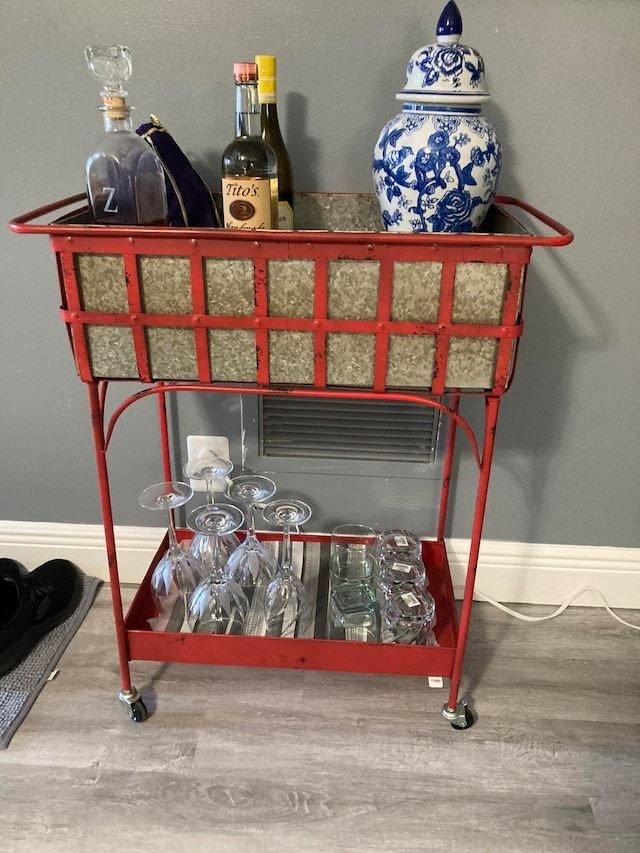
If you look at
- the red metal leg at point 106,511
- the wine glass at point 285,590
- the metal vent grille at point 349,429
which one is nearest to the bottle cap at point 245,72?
the red metal leg at point 106,511

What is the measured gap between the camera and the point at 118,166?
0.97 metres

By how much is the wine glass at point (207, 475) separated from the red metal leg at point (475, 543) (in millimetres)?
510

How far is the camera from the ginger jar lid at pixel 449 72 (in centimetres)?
98

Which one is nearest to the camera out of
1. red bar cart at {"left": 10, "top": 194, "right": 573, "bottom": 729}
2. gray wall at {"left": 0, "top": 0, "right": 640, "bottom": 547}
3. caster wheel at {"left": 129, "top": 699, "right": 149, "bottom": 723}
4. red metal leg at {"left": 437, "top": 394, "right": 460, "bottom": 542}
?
red bar cart at {"left": 10, "top": 194, "right": 573, "bottom": 729}

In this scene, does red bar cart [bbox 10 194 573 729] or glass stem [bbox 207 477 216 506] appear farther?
glass stem [bbox 207 477 216 506]

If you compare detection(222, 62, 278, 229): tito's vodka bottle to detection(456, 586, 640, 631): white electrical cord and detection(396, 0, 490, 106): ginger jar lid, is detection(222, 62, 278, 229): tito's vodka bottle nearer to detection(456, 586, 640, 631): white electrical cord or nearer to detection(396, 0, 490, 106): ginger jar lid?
detection(396, 0, 490, 106): ginger jar lid

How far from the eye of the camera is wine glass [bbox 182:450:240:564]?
1347mm

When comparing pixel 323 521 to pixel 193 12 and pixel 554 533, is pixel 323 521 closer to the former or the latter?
pixel 554 533

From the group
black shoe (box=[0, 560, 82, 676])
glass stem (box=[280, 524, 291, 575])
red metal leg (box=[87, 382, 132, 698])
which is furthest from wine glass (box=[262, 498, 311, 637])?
black shoe (box=[0, 560, 82, 676])

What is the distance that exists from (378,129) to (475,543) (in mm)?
783

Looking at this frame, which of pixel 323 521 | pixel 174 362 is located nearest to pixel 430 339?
pixel 174 362

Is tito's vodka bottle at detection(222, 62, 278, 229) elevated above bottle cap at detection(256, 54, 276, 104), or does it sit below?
below

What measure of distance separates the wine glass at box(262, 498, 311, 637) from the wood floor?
0.17 m

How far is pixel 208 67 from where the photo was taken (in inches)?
47.5
